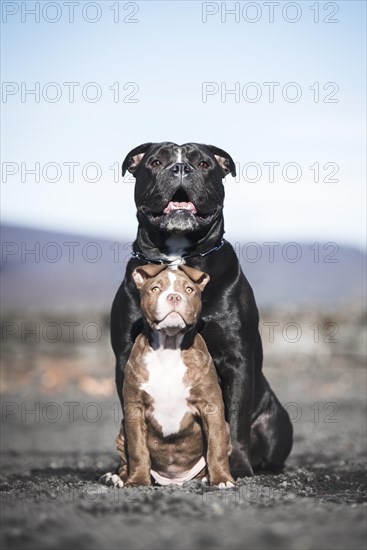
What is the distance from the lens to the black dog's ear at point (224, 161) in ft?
26.9

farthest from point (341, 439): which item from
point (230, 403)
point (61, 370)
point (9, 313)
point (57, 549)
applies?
point (9, 313)

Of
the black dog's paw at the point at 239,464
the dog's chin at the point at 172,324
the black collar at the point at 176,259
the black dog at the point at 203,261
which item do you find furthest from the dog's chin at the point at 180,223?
the black dog's paw at the point at 239,464

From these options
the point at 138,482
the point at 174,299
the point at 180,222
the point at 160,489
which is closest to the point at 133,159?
the point at 180,222

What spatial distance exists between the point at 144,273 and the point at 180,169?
1.07m

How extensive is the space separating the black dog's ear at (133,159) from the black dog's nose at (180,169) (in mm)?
674

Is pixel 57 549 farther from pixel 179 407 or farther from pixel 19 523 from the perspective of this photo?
pixel 179 407

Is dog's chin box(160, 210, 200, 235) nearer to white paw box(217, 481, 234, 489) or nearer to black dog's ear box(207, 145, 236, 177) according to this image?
black dog's ear box(207, 145, 236, 177)

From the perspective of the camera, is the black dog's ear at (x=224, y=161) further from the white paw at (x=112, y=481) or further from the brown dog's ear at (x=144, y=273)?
the white paw at (x=112, y=481)

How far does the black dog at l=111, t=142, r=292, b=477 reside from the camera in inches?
291

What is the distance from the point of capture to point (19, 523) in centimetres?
476

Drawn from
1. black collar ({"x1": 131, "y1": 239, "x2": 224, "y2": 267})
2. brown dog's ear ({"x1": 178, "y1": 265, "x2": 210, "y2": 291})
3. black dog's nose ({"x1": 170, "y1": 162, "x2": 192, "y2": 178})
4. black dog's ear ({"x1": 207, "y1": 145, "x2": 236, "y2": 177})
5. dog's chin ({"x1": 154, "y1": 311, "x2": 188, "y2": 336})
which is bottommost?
dog's chin ({"x1": 154, "y1": 311, "x2": 188, "y2": 336})

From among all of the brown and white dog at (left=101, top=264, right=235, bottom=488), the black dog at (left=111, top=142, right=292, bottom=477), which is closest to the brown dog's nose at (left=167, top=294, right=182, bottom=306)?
the brown and white dog at (left=101, top=264, right=235, bottom=488)

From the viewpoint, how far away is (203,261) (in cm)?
755

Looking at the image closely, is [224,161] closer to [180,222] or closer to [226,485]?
[180,222]
